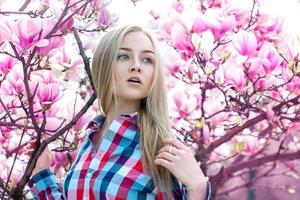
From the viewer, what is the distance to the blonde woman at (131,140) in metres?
1.11

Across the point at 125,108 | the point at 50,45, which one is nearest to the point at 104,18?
the point at 50,45

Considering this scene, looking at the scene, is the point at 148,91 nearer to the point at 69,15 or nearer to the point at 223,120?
the point at 69,15

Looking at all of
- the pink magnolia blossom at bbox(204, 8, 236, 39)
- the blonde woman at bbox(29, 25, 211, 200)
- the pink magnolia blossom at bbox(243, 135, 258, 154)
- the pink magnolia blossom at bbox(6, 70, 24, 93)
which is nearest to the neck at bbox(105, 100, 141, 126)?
Result: the blonde woman at bbox(29, 25, 211, 200)

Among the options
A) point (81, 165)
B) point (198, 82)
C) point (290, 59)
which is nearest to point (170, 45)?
point (198, 82)

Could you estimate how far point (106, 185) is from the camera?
112 centimetres

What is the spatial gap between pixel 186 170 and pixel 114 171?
142 millimetres

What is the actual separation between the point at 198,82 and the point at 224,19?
0.17 m

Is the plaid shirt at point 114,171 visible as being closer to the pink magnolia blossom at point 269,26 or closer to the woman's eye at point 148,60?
the woman's eye at point 148,60

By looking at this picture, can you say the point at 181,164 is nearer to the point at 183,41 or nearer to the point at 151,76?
the point at 151,76

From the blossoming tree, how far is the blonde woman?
0.10m

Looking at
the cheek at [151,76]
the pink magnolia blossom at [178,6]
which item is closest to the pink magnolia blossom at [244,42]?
the pink magnolia blossom at [178,6]

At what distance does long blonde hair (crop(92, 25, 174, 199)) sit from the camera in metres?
1.17

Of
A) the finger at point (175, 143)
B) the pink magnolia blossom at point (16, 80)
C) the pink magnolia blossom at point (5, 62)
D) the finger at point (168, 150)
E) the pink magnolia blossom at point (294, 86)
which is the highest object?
the pink magnolia blossom at point (294, 86)

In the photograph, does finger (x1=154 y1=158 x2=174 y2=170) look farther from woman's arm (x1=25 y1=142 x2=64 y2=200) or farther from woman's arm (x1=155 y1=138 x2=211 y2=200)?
woman's arm (x1=25 y1=142 x2=64 y2=200)
